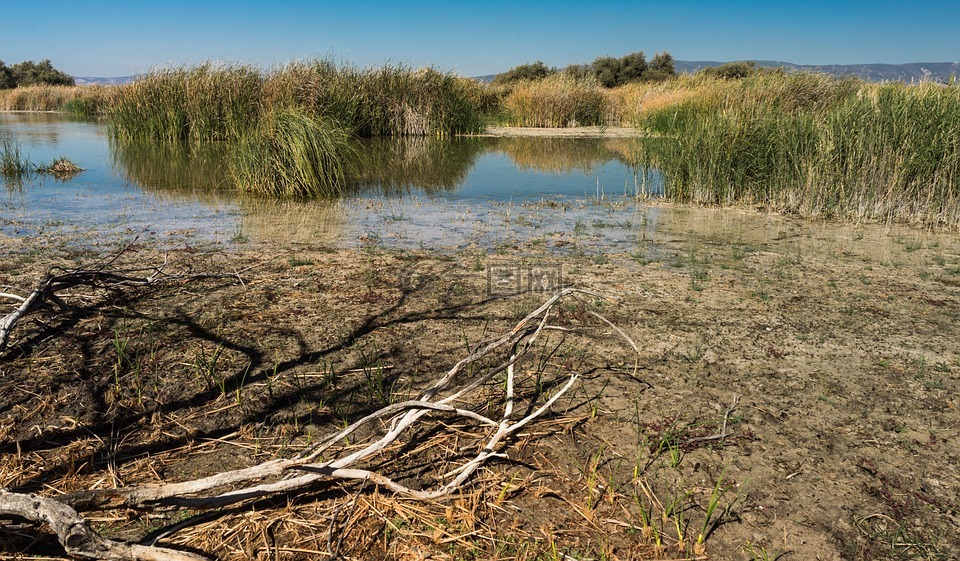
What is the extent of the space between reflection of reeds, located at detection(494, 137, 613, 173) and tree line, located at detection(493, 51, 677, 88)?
32.1m

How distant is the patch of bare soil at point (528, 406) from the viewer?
6.69 feet

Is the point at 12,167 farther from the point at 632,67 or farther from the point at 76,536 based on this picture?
the point at 632,67

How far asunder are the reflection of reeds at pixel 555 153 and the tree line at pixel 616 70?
32.1m

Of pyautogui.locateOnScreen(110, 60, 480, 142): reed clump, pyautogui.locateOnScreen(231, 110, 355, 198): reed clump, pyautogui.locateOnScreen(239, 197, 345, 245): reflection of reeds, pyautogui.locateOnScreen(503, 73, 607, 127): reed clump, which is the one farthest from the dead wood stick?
pyautogui.locateOnScreen(503, 73, 607, 127): reed clump

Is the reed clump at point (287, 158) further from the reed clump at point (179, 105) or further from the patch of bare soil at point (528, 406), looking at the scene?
the reed clump at point (179, 105)

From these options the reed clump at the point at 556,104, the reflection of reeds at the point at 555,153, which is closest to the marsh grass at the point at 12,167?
the reflection of reeds at the point at 555,153

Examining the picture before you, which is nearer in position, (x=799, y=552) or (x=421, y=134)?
(x=799, y=552)

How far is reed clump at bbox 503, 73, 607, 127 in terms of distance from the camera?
24.6 meters

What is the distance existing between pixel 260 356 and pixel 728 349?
8.32ft

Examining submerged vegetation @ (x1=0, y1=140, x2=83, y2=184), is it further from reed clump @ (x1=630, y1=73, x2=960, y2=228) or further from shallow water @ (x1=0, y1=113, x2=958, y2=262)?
reed clump @ (x1=630, y1=73, x2=960, y2=228)

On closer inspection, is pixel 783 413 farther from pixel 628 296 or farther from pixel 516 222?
pixel 516 222

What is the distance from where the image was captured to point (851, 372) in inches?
131

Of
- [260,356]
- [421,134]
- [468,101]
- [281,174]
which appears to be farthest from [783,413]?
[468,101]

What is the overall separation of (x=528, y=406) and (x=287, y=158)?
7587 millimetres
